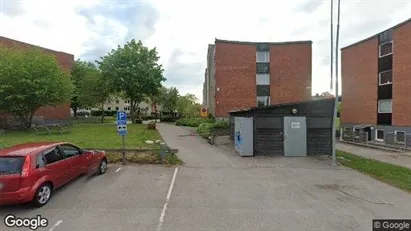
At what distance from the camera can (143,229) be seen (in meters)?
5.75

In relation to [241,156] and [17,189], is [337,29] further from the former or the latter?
[17,189]

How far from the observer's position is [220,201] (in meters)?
7.64

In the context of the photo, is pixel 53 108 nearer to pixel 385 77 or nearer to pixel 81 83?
pixel 81 83

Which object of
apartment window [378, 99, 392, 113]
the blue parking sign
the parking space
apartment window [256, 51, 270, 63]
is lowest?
the parking space

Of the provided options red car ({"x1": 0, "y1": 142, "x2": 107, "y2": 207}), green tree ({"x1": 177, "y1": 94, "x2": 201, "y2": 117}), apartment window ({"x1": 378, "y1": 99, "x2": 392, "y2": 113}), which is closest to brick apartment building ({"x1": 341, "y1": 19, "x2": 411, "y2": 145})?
apartment window ({"x1": 378, "y1": 99, "x2": 392, "y2": 113})

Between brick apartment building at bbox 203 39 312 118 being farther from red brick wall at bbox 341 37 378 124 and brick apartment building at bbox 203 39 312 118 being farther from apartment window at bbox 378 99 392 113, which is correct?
apartment window at bbox 378 99 392 113

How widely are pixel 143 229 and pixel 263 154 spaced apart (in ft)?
34.9

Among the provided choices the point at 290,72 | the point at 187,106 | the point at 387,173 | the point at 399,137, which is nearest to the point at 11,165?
the point at 387,173

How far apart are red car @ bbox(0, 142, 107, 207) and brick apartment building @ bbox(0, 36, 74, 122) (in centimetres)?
2812

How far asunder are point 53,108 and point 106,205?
118 feet

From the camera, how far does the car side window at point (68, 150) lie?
855 centimetres

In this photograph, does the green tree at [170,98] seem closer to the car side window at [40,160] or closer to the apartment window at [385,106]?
Result: the apartment window at [385,106]

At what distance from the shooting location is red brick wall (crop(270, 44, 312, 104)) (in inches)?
1430

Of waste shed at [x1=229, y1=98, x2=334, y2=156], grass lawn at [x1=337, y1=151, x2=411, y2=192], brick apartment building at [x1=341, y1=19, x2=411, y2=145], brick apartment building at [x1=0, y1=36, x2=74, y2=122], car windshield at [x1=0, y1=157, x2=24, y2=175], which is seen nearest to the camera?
car windshield at [x1=0, y1=157, x2=24, y2=175]
